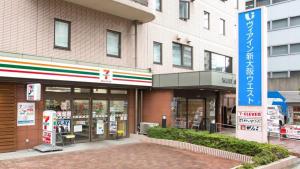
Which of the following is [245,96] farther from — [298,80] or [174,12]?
[298,80]

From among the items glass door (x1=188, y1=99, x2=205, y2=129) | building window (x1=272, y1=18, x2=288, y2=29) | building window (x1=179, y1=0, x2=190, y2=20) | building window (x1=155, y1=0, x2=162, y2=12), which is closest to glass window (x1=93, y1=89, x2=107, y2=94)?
glass door (x1=188, y1=99, x2=205, y2=129)

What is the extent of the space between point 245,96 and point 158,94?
5.66m

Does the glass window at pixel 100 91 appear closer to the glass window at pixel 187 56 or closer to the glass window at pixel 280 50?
the glass window at pixel 187 56

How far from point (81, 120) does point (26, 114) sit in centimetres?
283

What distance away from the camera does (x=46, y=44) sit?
14.1 m

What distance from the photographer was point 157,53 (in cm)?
1986

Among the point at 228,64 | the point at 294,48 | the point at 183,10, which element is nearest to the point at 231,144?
the point at 183,10

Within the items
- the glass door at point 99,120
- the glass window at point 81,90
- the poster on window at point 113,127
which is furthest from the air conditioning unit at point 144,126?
the glass window at point 81,90

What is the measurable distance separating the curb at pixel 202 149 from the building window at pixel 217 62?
9430 mm

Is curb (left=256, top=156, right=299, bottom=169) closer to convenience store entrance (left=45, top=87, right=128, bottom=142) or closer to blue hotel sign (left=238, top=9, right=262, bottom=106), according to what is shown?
blue hotel sign (left=238, top=9, right=262, bottom=106)

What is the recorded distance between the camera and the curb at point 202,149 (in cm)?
1271

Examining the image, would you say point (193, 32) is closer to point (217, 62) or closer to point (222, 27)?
point (217, 62)

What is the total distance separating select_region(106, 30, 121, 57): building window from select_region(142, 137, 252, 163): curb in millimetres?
4748

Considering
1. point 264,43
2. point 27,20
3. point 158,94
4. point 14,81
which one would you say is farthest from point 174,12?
point 14,81
